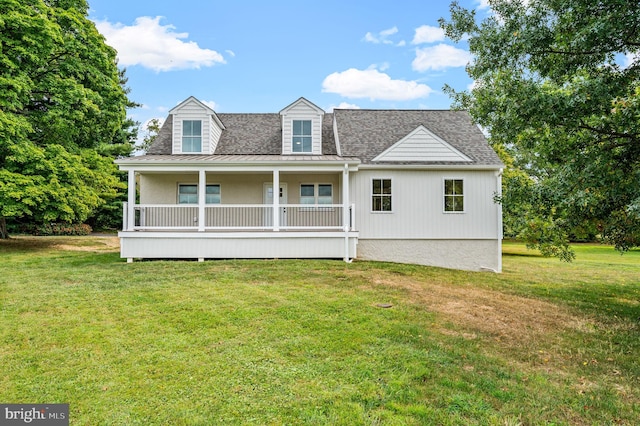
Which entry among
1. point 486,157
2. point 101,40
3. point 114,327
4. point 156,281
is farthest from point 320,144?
point 101,40

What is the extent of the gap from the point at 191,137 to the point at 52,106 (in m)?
6.20

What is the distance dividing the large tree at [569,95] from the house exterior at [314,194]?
562 cm

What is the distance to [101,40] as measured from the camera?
16.2 metres

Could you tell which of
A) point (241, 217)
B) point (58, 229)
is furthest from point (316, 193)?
point (58, 229)

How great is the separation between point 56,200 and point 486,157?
52.0 ft

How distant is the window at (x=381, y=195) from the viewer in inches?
517

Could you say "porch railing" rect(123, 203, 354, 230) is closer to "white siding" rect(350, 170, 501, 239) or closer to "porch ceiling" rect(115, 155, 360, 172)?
"white siding" rect(350, 170, 501, 239)

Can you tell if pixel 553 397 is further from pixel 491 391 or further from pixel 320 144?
pixel 320 144

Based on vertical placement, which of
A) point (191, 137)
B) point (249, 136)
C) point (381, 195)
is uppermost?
point (249, 136)

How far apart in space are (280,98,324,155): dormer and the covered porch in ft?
3.37

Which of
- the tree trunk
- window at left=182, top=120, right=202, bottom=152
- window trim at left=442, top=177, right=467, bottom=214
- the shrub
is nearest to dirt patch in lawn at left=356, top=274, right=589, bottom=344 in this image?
window trim at left=442, top=177, right=467, bottom=214

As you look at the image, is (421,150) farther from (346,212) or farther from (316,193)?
(316,193)

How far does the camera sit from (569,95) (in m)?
5.96

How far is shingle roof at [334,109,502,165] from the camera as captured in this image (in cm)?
1369
